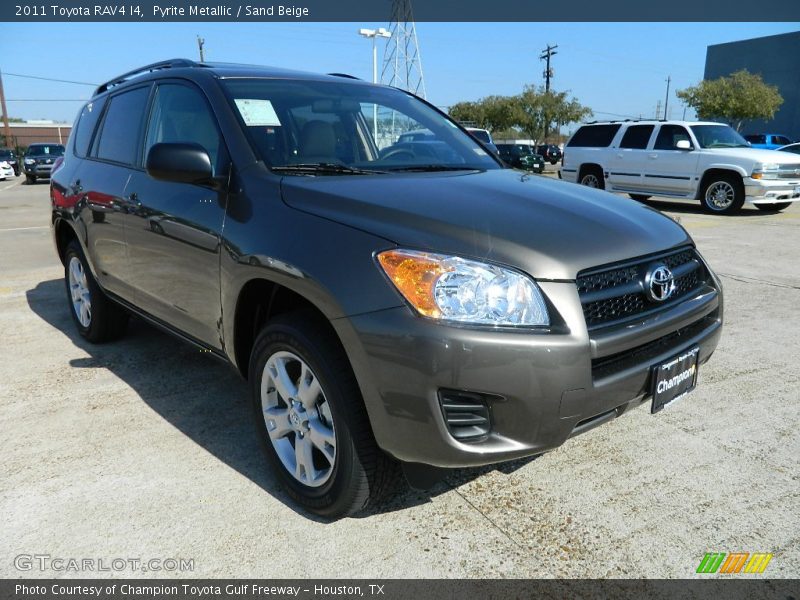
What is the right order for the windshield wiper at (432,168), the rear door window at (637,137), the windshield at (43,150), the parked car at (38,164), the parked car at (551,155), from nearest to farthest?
1. the windshield wiper at (432,168)
2. the rear door window at (637,137)
3. the parked car at (38,164)
4. the windshield at (43,150)
5. the parked car at (551,155)

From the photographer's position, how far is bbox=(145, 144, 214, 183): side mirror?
103 inches

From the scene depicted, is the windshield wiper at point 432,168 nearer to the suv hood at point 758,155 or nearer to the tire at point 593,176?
the suv hood at point 758,155

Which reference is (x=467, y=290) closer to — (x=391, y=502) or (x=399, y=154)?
(x=391, y=502)

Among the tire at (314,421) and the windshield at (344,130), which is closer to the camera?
the tire at (314,421)

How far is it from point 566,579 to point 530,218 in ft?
4.07

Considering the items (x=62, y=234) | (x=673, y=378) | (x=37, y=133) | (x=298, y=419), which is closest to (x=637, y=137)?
(x=62, y=234)

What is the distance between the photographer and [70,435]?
10.1 ft

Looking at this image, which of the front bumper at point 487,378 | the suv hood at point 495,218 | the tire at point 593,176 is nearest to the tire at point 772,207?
the tire at point 593,176

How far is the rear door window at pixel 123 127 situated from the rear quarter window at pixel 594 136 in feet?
40.2

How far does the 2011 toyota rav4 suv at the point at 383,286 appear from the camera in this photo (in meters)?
1.97

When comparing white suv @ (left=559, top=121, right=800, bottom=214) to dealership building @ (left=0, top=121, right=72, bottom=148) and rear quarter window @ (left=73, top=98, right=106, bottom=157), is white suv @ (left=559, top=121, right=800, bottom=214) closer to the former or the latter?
rear quarter window @ (left=73, top=98, right=106, bottom=157)

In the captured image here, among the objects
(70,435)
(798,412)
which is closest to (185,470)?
(70,435)

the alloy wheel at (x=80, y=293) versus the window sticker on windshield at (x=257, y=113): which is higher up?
the window sticker on windshield at (x=257, y=113)

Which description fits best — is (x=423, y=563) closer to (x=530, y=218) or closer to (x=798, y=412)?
(x=530, y=218)
